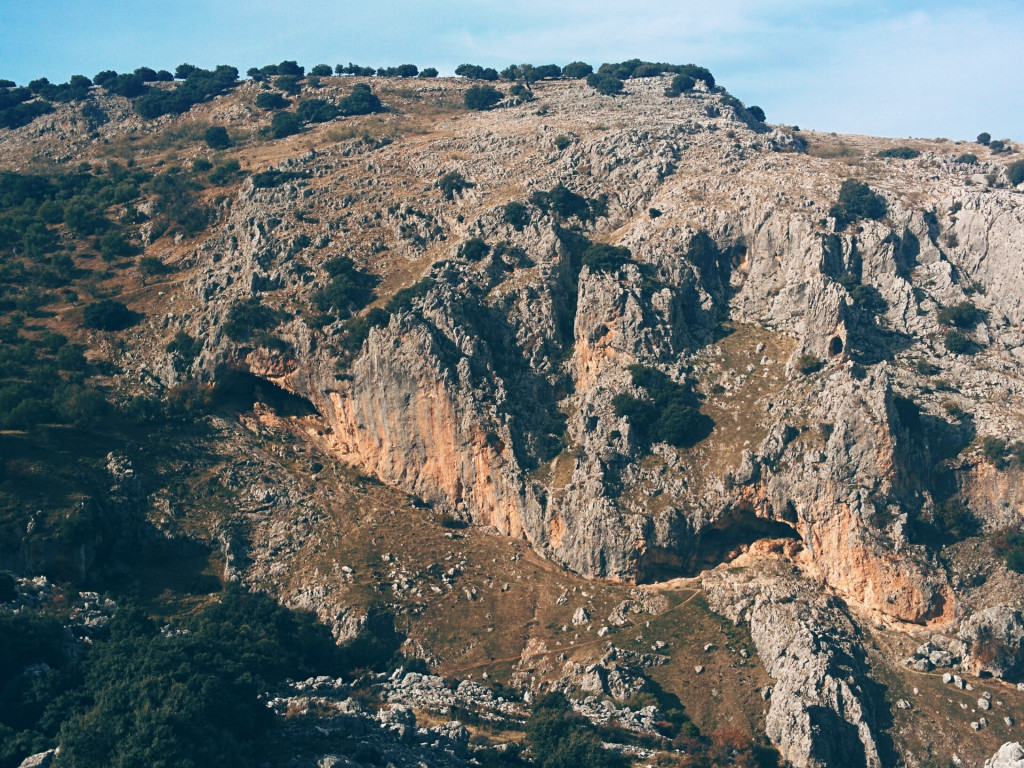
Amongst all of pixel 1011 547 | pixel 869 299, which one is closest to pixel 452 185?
pixel 869 299

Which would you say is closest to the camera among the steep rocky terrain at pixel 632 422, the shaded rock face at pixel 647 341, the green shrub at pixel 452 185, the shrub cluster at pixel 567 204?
the steep rocky terrain at pixel 632 422

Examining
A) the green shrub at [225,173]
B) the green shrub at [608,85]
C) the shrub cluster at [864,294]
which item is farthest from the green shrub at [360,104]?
the shrub cluster at [864,294]

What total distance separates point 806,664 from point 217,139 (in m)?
99.1

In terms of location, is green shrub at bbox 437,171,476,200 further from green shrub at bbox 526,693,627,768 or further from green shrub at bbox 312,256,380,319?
green shrub at bbox 526,693,627,768

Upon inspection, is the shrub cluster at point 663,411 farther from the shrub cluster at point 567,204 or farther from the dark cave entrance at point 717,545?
the shrub cluster at point 567,204

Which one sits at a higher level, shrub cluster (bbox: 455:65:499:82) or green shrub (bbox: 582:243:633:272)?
shrub cluster (bbox: 455:65:499:82)

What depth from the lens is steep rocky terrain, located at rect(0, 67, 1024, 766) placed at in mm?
70750

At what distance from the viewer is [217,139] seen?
131625 mm

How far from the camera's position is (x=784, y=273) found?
93.9 metres

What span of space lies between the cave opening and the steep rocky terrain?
375mm

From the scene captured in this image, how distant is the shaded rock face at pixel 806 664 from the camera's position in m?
64.6

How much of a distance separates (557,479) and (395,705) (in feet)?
84.2

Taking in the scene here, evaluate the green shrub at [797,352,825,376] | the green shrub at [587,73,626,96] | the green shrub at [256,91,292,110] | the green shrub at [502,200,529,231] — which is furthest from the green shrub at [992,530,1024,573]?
the green shrub at [256,91,292,110]

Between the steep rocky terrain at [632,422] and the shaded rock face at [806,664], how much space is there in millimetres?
230
